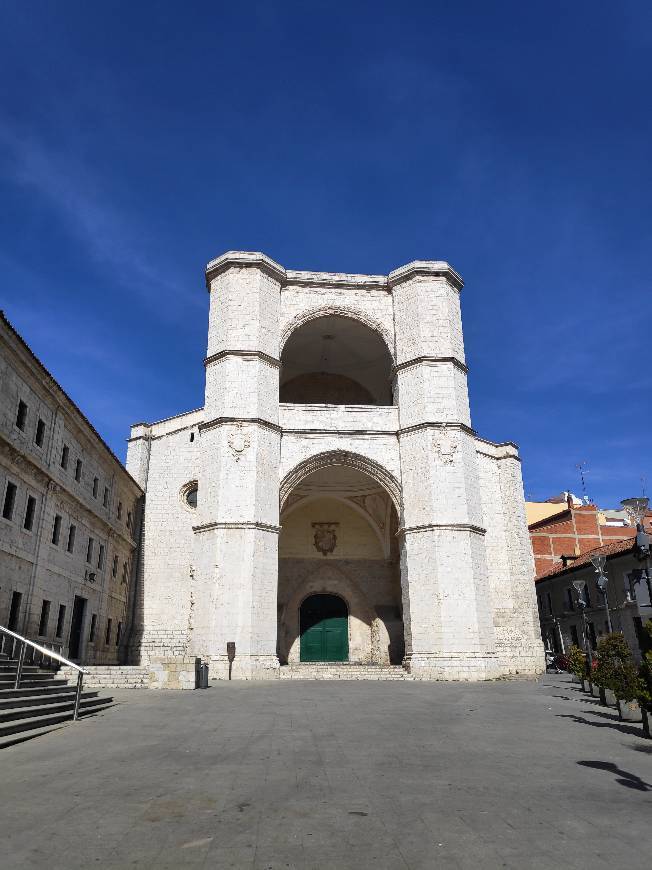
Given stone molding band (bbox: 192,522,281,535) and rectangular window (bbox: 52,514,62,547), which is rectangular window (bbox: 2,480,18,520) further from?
stone molding band (bbox: 192,522,281,535)

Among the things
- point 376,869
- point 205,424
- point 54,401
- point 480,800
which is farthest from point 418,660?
point 376,869

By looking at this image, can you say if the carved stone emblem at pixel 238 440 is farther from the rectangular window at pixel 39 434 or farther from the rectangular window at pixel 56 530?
the rectangular window at pixel 39 434

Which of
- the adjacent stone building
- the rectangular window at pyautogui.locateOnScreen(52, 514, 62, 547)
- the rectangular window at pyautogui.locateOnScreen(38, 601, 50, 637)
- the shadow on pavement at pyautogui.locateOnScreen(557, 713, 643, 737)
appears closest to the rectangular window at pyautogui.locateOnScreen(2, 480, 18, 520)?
the adjacent stone building

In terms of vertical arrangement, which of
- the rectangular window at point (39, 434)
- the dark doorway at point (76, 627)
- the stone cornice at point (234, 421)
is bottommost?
the dark doorway at point (76, 627)

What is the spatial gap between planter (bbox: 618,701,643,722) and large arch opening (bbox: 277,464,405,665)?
18.9 metres

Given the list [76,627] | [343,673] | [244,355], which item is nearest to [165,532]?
[76,627]

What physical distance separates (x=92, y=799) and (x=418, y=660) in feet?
62.8

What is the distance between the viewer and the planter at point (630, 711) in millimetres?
10578

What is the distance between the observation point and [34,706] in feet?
32.8

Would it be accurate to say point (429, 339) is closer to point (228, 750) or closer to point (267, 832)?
point (228, 750)

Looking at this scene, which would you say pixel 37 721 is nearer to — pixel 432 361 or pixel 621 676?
pixel 621 676

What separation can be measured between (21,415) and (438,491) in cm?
1487

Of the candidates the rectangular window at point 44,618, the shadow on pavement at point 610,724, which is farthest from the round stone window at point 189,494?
the shadow on pavement at point 610,724

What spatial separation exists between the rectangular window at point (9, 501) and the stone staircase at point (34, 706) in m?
4.39
